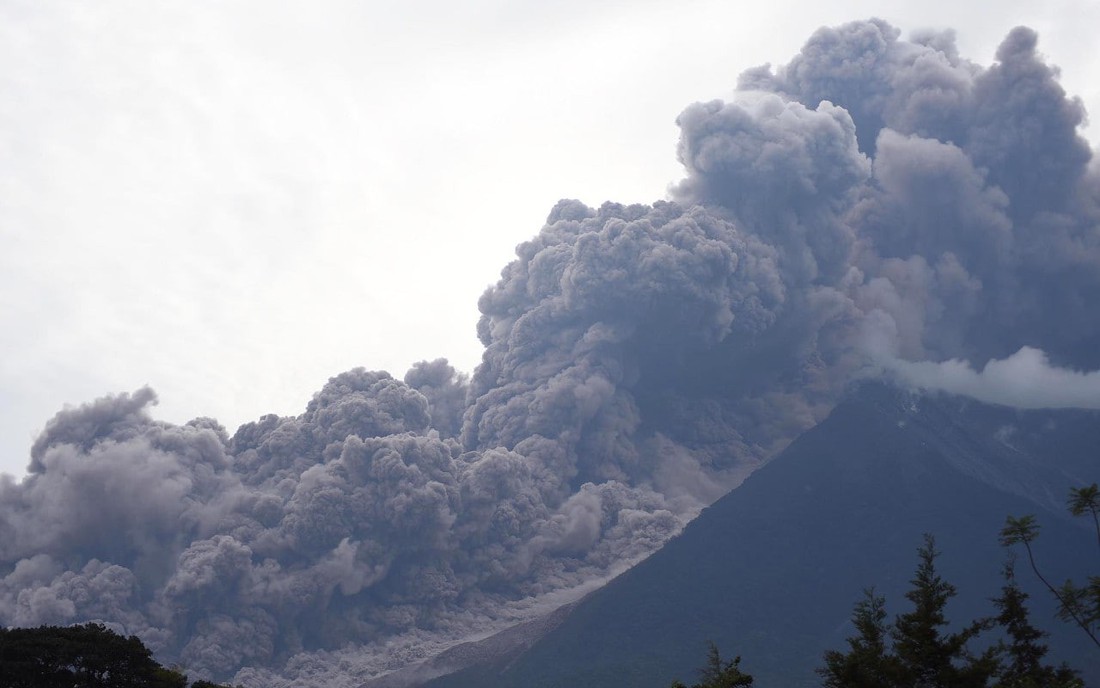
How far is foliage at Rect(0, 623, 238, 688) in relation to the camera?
108ft

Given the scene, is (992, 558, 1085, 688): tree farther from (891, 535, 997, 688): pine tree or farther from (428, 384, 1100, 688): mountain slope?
(428, 384, 1100, 688): mountain slope

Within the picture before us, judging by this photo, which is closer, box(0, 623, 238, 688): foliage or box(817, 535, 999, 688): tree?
box(817, 535, 999, 688): tree

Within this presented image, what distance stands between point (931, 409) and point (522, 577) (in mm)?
47818

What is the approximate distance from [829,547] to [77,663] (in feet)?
250

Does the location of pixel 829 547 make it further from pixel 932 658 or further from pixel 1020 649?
pixel 932 658

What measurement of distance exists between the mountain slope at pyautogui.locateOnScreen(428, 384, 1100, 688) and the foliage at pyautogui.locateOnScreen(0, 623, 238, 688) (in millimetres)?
48800

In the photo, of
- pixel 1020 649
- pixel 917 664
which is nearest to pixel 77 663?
pixel 917 664

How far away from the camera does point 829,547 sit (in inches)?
3912

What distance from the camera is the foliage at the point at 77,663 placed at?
108 feet

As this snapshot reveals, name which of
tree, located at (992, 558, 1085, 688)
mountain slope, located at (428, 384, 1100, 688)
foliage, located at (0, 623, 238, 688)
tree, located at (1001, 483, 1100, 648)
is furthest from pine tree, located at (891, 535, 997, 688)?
mountain slope, located at (428, 384, 1100, 688)

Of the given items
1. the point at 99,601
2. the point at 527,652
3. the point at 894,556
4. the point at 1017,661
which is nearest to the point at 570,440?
the point at 527,652

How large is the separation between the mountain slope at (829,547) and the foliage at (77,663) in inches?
1921

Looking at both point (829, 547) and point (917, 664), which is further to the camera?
point (829, 547)

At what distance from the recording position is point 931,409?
115875mm
